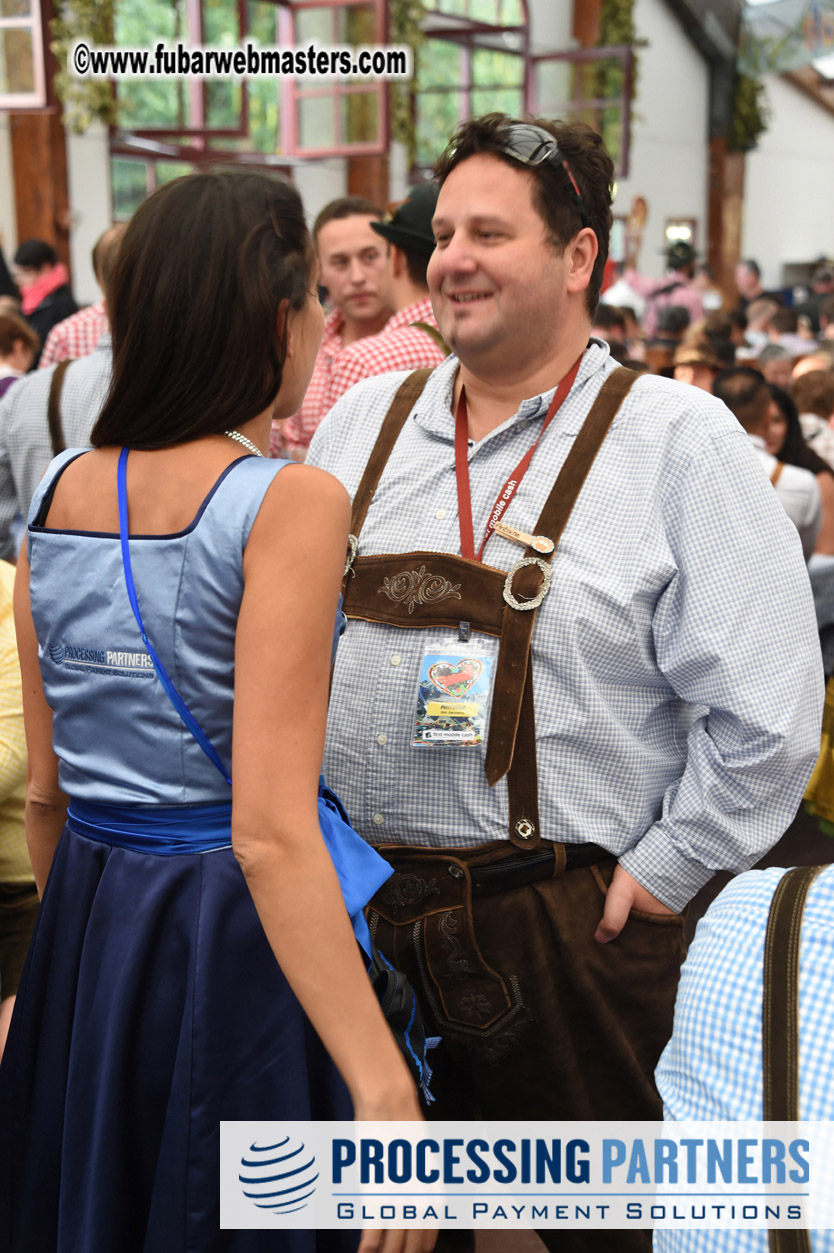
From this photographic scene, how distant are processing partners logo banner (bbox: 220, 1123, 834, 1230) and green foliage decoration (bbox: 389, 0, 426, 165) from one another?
35.0 ft

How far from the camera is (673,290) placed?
11703 millimetres

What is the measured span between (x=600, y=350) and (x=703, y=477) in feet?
1.07

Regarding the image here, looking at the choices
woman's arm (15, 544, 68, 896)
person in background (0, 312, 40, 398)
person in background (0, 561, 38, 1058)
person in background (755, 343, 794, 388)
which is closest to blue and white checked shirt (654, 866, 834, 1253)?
woman's arm (15, 544, 68, 896)

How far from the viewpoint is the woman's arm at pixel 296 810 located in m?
1.09

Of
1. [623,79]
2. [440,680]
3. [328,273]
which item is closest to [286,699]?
[440,680]

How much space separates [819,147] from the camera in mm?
20578

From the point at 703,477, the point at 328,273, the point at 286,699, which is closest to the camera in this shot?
the point at 286,699

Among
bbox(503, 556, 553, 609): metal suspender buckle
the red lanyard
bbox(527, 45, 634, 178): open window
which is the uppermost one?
bbox(527, 45, 634, 178): open window

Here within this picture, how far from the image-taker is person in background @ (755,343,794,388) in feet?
24.7

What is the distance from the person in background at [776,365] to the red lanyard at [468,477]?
6163 millimetres

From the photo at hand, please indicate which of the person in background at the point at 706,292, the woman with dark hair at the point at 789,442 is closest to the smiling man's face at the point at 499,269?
the woman with dark hair at the point at 789,442

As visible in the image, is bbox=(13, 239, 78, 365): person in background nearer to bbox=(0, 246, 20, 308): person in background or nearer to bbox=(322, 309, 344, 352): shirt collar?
bbox=(0, 246, 20, 308): person in background

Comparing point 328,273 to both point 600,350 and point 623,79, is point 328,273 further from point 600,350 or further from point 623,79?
point 623,79

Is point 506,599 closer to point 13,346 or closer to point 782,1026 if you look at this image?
point 782,1026
